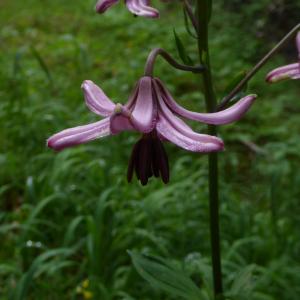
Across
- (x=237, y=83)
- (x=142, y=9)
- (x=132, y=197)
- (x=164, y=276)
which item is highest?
(x=142, y=9)

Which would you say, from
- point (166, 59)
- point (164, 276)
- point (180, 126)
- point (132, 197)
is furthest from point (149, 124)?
point (132, 197)

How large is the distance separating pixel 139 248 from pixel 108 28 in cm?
326

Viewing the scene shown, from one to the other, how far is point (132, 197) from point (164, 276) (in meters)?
0.81

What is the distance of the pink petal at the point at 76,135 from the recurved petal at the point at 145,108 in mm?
72

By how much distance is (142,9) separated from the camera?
1.14 meters

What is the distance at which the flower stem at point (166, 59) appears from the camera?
3.36 ft

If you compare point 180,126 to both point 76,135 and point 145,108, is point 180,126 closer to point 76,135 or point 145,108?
point 145,108

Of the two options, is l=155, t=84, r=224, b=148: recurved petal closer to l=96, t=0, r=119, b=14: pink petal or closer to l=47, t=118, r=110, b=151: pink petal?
l=47, t=118, r=110, b=151: pink petal

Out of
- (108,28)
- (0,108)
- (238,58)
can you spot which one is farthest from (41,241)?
(108,28)

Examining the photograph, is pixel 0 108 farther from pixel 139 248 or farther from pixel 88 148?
pixel 139 248

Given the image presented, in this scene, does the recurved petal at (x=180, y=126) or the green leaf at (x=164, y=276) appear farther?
the green leaf at (x=164, y=276)

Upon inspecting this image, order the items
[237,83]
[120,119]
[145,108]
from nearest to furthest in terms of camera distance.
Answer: [120,119] < [145,108] < [237,83]

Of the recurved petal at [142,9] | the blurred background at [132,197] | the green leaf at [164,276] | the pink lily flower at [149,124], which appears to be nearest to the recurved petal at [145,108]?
the pink lily flower at [149,124]

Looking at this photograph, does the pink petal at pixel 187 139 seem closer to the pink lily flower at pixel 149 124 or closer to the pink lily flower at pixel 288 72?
the pink lily flower at pixel 149 124
